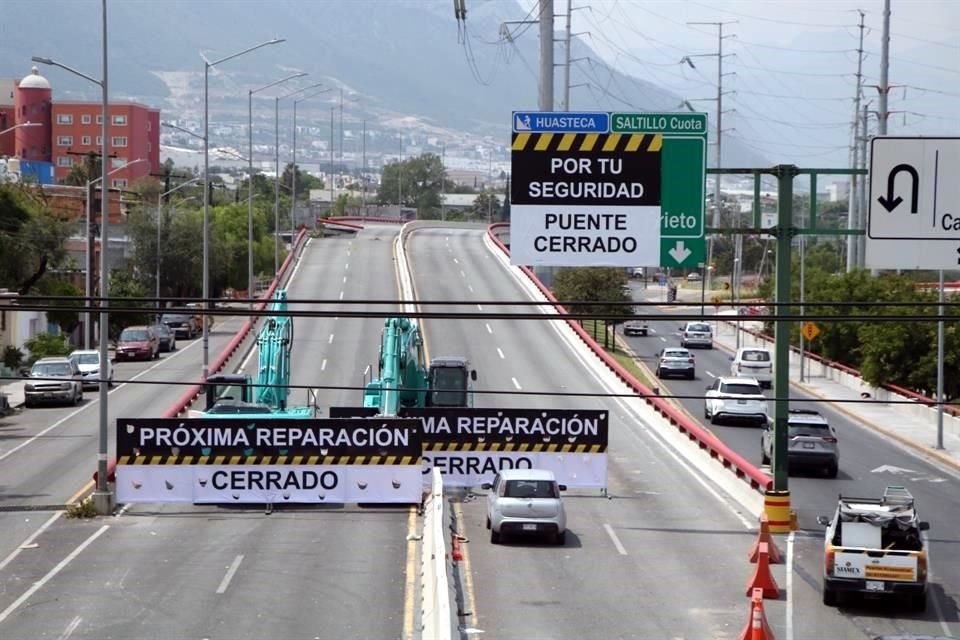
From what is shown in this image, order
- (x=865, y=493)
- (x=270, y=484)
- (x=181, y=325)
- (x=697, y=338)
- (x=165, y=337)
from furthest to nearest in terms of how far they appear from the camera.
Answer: (x=697, y=338)
(x=181, y=325)
(x=165, y=337)
(x=865, y=493)
(x=270, y=484)

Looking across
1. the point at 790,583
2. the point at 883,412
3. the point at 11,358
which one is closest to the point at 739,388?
the point at 883,412

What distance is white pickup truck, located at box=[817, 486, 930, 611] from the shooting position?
22.5 metres

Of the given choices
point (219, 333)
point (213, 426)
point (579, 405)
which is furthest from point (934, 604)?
point (219, 333)

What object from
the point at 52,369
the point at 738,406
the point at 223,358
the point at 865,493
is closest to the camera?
the point at 865,493

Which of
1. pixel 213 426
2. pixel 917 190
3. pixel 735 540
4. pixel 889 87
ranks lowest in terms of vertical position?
pixel 735 540

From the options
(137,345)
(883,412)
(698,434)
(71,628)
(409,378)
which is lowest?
(883,412)

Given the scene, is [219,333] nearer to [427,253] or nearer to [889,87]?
[427,253]

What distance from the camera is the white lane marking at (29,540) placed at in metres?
26.0

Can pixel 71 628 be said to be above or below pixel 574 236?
below

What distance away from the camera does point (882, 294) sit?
6656cm

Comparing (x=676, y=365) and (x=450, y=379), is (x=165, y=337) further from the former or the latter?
(x=450, y=379)

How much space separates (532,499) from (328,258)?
61738mm

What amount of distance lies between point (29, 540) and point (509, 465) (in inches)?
421

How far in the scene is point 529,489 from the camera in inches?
1118
